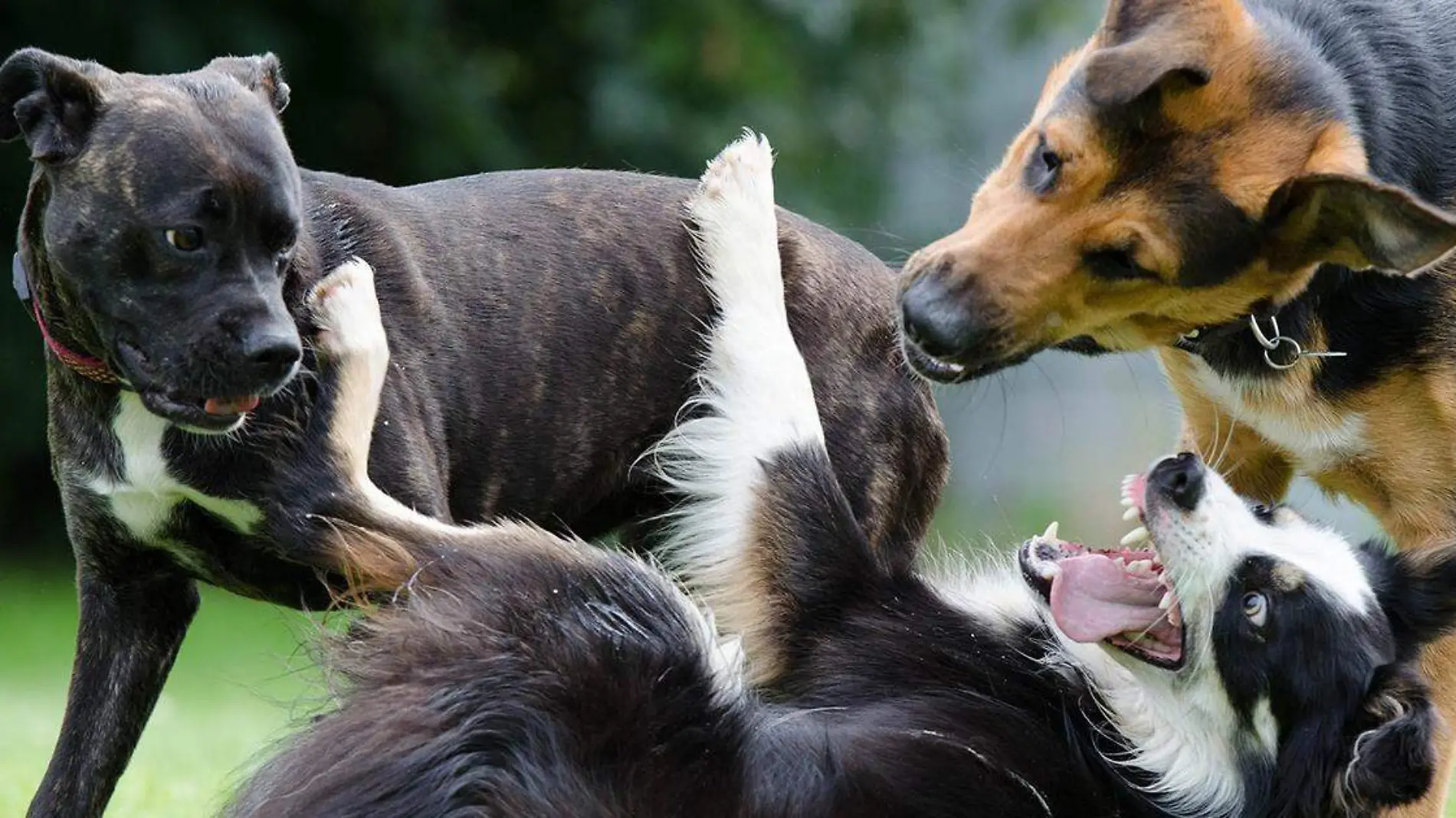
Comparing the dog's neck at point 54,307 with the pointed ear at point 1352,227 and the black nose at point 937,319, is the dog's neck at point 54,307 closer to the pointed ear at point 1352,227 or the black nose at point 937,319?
the black nose at point 937,319

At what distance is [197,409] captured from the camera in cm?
398

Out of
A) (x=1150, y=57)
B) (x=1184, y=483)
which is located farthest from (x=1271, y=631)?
(x=1150, y=57)

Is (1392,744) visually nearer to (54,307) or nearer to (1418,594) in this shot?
(1418,594)

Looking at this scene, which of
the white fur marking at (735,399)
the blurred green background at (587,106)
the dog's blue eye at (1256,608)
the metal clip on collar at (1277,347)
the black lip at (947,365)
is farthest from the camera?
the blurred green background at (587,106)

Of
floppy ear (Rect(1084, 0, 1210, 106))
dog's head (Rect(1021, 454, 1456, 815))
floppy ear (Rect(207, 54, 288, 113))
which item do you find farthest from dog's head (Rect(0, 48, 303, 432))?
dog's head (Rect(1021, 454, 1456, 815))

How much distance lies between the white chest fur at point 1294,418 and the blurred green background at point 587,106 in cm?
544

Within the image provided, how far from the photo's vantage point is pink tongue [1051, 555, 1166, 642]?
430cm

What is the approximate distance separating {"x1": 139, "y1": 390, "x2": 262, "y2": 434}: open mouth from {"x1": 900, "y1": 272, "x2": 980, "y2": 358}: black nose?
1.50 m

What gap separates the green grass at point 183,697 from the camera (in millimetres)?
4887

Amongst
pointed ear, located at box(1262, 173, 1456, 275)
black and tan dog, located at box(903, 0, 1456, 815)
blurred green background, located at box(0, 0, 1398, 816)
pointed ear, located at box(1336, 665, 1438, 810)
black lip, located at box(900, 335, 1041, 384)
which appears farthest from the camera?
blurred green background, located at box(0, 0, 1398, 816)

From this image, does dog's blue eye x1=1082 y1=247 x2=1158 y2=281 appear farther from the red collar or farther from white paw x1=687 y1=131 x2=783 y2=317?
the red collar

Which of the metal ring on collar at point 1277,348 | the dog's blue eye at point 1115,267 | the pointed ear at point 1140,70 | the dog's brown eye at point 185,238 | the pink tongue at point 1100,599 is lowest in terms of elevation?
the pink tongue at point 1100,599

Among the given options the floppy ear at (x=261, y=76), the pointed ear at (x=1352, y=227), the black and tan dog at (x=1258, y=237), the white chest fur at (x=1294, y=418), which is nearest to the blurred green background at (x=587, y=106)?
the white chest fur at (x=1294, y=418)

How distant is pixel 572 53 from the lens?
12391mm
